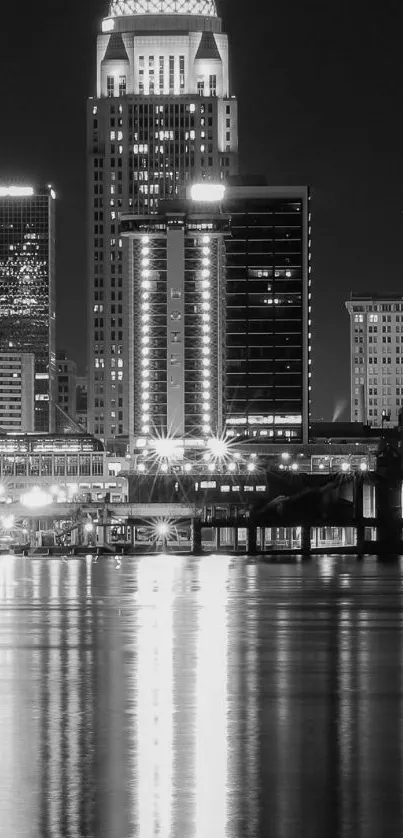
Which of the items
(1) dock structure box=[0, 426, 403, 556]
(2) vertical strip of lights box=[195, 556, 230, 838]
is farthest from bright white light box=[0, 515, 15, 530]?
(2) vertical strip of lights box=[195, 556, 230, 838]

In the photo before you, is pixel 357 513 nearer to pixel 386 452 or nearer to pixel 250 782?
pixel 386 452

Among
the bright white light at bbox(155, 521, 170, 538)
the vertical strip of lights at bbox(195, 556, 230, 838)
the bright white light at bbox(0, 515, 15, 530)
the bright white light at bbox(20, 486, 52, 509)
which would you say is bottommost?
the vertical strip of lights at bbox(195, 556, 230, 838)

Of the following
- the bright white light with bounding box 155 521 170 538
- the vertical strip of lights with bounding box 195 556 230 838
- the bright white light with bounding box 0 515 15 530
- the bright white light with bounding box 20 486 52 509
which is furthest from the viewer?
the bright white light with bounding box 20 486 52 509

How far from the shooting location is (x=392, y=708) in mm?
37562

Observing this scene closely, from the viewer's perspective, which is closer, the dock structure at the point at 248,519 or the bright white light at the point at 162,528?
the dock structure at the point at 248,519

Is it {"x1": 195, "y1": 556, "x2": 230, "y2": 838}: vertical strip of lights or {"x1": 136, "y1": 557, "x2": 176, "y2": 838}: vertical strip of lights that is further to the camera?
{"x1": 136, "y1": 557, "x2": 176, "y2": 838}: vertical strip of lights

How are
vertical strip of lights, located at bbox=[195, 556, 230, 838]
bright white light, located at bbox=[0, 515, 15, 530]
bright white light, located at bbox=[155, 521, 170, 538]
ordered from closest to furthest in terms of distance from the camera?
vertical strip of lights, located at bbox=[195, 556, 230, 838] → bright white light, located at bbox=[155, 521, 170, 538] → bright white light, located at bbox=[0, 515, 15, 530]

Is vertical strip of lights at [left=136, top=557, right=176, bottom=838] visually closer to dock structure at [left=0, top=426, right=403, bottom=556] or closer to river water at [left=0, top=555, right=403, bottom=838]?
river water at [left=0, top=555, right=403, bottom=838]

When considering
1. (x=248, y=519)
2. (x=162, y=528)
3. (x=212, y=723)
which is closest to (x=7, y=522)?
(x=162, y=528)

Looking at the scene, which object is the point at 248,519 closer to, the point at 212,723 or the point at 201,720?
the point at 201,720

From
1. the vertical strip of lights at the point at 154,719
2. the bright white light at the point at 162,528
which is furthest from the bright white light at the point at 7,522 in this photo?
the vertical strip of lights at the point at 154,719

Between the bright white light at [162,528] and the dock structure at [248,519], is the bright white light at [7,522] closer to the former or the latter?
the dock structure at [248,519]

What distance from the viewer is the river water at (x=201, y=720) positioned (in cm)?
2636

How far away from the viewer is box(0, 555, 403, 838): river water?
26359 mm
